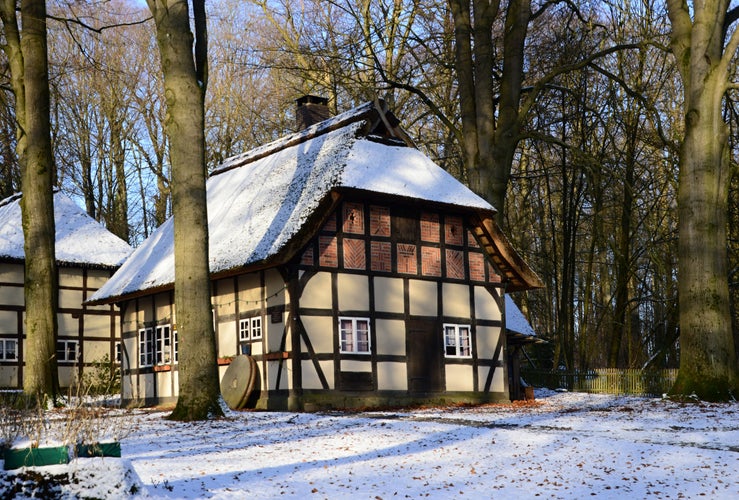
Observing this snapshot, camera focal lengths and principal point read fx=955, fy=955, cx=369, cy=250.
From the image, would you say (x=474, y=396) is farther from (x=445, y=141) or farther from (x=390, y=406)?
(x=445, y=141)

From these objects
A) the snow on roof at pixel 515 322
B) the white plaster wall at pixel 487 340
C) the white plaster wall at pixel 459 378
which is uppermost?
the snow on roof at pixel 515 322

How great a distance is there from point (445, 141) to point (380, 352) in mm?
16060

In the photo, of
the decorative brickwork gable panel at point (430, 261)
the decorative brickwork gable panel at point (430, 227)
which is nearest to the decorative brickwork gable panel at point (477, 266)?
the decorative brickwork gable panel at point (430, 261)

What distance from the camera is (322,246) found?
848 inches

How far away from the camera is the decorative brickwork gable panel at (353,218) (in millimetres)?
22109

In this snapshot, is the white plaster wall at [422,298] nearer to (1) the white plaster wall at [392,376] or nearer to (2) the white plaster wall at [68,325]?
(1) the white plaster wall at [392,376]

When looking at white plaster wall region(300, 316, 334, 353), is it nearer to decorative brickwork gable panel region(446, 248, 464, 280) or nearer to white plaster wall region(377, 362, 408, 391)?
white plaster wall region(377, 362, 408, 391)

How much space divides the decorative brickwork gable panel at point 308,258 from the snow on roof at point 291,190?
0.71 m

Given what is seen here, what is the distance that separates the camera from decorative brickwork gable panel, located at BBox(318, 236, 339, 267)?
846 inches

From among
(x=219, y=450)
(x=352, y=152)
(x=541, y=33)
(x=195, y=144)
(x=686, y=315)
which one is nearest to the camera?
(x=219, y=450)

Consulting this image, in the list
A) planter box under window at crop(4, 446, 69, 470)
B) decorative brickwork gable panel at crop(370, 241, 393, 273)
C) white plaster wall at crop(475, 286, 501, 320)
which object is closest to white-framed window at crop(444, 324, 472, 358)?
white plaster wall at crop(475, 286, 501, 320)

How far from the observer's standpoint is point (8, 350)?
30672 mm

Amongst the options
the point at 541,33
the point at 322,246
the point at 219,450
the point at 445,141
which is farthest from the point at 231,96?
the point at 219,450

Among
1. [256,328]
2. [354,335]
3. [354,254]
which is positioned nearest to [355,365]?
[354,335]
